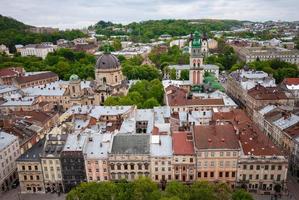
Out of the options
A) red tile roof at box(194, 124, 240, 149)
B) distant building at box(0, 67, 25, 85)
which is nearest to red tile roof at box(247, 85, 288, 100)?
red tile roof at box(194, 124, 240, 149)

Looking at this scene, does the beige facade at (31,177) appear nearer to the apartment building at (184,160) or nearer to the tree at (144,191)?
the tree at (144,191)

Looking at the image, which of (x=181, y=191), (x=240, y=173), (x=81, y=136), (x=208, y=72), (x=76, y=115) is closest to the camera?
(x=181, y=191)

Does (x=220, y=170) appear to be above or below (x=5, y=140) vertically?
below

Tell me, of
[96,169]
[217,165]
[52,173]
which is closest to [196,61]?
[217,165]

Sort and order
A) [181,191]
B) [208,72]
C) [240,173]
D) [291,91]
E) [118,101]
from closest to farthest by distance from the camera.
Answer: [181,191] → [240,173] → [118,101] → [291,91] → [208,72]

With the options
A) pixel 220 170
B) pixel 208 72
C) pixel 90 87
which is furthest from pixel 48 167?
pixel 208 72

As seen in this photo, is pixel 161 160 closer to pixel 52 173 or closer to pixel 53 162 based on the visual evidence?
pixel 53 162

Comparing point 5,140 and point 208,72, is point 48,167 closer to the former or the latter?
point 5,140

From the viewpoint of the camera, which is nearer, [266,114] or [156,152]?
[156,152]
